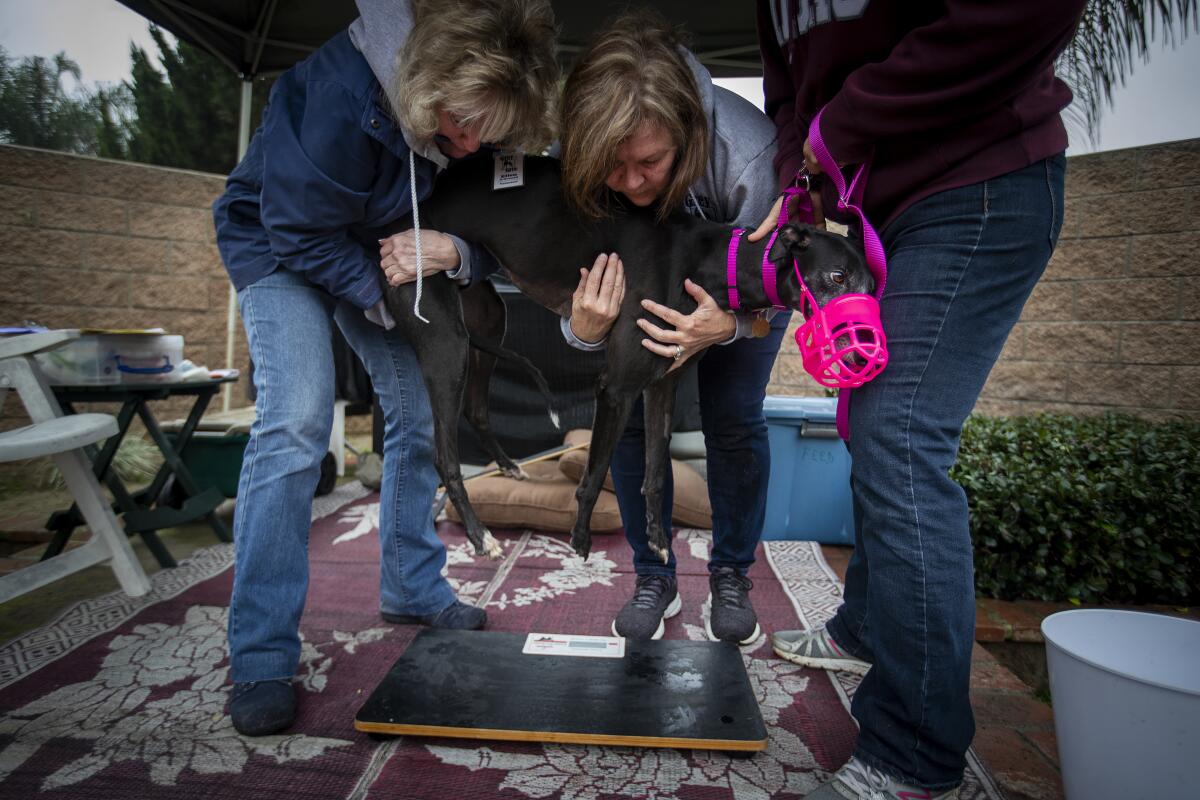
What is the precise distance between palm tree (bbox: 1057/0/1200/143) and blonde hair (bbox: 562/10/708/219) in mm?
2573

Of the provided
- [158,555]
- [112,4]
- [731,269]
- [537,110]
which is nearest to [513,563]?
[158,555]

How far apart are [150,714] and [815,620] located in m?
1.79

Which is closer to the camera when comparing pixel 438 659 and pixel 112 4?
pixel 438 659

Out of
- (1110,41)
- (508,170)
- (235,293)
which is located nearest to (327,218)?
(508,170)

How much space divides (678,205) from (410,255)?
607 mm

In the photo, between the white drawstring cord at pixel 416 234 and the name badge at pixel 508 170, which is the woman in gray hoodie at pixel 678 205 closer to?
the name badge at pixel 508 170

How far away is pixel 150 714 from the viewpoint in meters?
1.57

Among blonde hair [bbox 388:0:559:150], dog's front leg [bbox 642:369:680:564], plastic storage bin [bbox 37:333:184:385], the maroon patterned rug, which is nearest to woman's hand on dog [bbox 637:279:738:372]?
dog's front leg [bbox 642:369:680:564]

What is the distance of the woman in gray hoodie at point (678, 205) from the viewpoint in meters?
1.34

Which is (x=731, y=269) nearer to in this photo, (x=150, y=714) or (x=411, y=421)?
(x=411, y=421)

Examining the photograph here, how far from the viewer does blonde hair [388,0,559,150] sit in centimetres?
125

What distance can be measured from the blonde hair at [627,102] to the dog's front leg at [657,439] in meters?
0.45

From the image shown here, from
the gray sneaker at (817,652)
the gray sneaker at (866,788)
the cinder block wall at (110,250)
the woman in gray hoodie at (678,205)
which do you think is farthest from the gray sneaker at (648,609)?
the cinder block wall at (110,250)

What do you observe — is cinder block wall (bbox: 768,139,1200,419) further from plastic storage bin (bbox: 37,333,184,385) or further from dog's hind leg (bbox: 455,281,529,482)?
plastic storage bin (bbox: 37,333,184,385)
